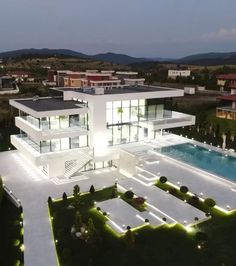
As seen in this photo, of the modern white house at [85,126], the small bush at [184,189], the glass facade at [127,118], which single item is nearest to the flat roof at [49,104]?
the modern white house at [85,126]

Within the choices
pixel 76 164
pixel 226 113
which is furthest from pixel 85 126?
pixel 226 113

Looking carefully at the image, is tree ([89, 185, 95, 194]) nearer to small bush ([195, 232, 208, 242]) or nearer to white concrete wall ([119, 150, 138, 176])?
white concrete wall ([119, 150, 138, 176])

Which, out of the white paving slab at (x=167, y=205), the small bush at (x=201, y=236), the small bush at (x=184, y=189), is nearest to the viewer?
the small bush at (x=201, y=236)

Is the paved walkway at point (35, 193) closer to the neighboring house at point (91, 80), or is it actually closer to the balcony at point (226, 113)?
the neighboring house at point (91, 80)

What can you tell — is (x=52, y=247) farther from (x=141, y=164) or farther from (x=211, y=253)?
(x=141, y=164)

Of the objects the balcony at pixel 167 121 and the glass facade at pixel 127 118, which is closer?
the glass facade at pixel 127 118

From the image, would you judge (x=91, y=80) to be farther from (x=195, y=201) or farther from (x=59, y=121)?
(x=195, y=201)

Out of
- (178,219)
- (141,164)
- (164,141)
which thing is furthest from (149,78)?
(178,219)
